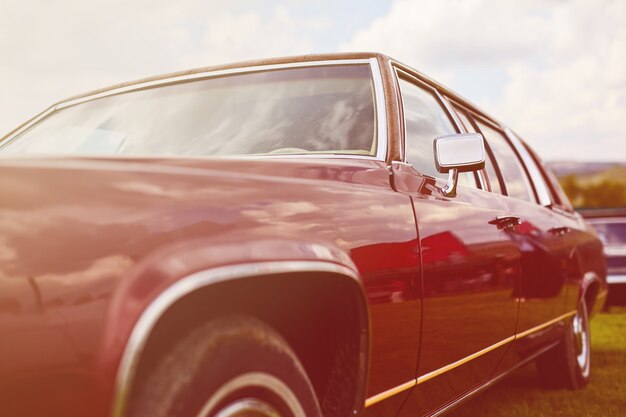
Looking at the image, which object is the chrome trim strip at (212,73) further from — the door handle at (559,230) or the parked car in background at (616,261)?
the parked car in background at (616,261)

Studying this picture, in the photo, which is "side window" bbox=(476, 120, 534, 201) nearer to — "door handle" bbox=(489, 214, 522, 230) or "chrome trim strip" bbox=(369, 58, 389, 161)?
"door handle" bbox=(489, 214, 522, 230)

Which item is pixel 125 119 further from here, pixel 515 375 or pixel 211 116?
pixel 515 375

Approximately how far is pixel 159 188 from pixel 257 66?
160 cm

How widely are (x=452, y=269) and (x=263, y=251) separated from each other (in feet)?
3.85

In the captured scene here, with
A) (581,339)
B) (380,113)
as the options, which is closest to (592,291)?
(581,339)

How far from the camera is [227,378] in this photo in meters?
1.55

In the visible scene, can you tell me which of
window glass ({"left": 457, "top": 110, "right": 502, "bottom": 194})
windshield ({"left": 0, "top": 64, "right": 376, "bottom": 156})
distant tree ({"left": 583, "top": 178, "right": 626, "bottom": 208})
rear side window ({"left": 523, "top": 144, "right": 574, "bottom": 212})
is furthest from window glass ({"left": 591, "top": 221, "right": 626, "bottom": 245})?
distant tree ({"left": 583, "top": 178, "right": 626, "bottom": 208})

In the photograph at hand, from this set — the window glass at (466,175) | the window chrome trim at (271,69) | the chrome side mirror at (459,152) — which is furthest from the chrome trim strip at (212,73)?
the window glass at (466,175)

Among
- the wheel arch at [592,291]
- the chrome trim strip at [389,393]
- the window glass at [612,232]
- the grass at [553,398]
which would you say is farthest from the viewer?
the window glass at [612,232]

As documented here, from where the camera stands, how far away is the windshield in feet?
8.76

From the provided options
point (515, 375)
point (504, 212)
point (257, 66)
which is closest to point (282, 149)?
point (257, 66)

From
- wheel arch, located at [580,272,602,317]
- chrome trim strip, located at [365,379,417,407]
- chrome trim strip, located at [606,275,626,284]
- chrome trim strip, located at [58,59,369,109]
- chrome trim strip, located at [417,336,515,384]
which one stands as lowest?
chrome trim strip, located at [606,275,626,284]

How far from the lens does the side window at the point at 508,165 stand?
14.0ft

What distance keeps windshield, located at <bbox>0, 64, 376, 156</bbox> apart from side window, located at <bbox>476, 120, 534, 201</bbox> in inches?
63.3
